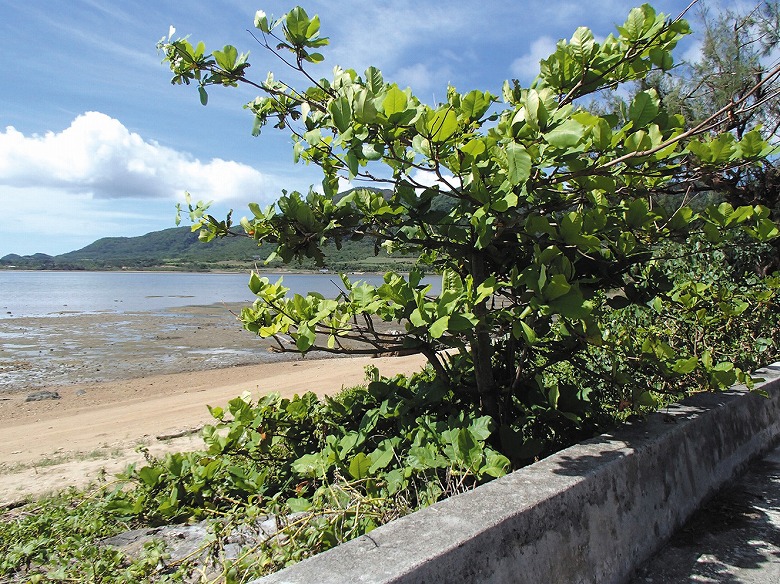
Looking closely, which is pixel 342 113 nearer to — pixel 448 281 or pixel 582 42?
pixel 448 281

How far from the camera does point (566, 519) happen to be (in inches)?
87.0

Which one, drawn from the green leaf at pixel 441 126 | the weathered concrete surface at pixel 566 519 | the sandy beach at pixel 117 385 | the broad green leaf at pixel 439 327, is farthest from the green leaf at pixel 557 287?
the sandy beach at pixel 117 385

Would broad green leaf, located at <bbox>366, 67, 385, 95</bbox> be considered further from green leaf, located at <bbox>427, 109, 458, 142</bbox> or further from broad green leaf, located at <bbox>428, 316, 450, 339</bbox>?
broad green leaf, located at <bbox>428, 316, 450, 339</bbox>

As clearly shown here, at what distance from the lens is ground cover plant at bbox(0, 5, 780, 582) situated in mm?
2160

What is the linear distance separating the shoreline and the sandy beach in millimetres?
26

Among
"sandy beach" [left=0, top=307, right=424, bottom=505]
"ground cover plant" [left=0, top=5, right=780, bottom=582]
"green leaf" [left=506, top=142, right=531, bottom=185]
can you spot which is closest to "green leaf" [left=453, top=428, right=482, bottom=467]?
"ground cover plant" [left=0, top=5, right=780, bottom=582]

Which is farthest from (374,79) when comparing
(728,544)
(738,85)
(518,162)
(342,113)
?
(738,85)

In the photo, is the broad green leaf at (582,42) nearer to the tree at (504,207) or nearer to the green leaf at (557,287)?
the tree at (504,207)

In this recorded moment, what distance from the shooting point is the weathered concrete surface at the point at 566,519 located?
174 cm

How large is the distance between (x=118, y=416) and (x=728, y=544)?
422 inches

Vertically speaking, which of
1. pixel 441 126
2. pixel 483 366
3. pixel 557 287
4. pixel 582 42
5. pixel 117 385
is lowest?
pixel 117 385

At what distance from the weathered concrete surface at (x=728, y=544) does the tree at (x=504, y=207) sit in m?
0.75

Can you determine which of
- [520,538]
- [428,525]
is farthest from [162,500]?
[520,538]

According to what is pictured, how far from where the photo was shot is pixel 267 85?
3.29m
